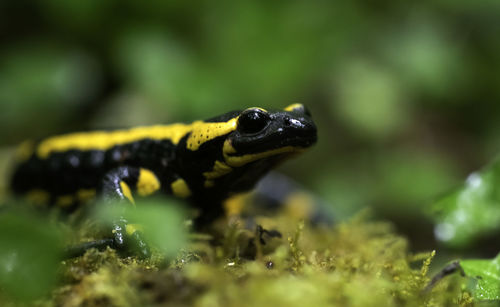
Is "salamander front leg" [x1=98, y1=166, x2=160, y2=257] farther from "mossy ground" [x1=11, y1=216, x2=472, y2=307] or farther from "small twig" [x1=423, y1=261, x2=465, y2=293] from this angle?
"small twig" [x1=423, y1=261, x2=465, y2=293]

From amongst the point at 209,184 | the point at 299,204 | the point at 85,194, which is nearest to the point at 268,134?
the point at 209,184

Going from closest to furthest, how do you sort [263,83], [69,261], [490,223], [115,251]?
[69,261] → [115,251] → [490,223] → [263,83]

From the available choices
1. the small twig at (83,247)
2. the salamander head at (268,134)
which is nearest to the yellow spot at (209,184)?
the salamander head at (268,134)

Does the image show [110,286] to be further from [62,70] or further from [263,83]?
[62,70]

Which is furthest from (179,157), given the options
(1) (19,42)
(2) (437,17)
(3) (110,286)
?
(2) (437,17)

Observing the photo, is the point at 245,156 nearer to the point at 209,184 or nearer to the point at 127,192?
the point at 209,184

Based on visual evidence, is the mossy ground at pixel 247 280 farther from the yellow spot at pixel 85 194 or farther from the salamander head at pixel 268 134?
the yellow spot at pixel 85 194
